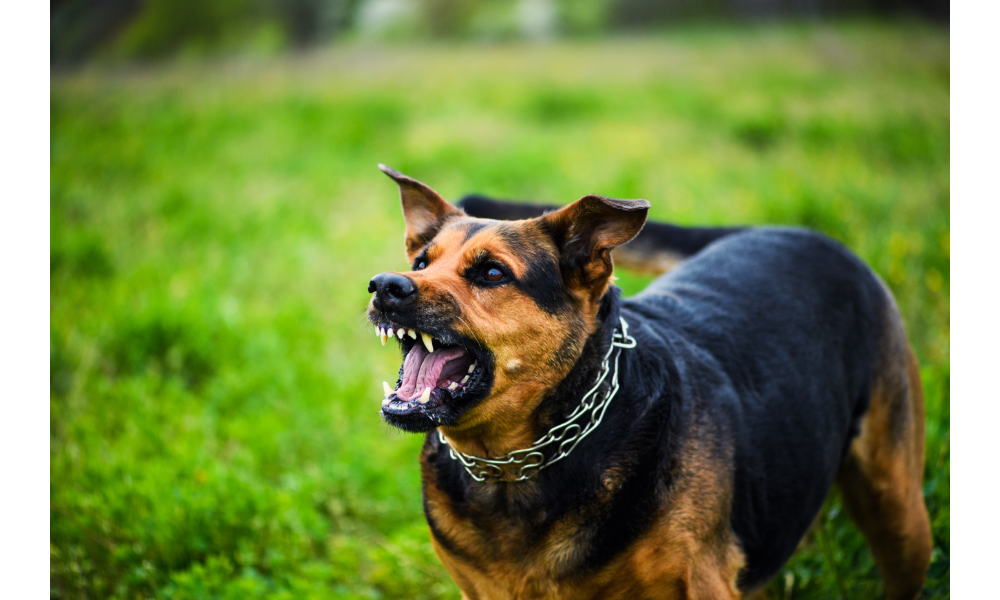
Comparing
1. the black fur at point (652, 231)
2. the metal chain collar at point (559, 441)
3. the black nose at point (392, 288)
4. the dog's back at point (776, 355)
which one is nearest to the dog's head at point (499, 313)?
the black nose at point (392, 288)

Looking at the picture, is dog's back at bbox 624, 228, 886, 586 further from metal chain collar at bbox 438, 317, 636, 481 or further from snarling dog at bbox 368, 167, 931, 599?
metal chain collar at bbox 438, 317, 636, 481

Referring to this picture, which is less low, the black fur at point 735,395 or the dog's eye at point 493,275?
the dog's eye at point 493,275

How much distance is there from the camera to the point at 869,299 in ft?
10.6

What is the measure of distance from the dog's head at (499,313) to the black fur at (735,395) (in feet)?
0.42

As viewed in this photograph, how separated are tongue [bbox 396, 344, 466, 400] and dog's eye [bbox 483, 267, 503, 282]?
0.27 m

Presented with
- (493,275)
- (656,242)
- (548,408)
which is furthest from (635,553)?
(656,242)

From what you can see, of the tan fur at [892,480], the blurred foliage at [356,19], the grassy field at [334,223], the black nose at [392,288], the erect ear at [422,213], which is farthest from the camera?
the blurred foliage at [356,19]

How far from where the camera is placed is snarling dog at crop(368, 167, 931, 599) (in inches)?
89.4

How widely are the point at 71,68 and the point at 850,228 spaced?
10144 millimetres

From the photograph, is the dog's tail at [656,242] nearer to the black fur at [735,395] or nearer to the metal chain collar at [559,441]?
the black fur at [735,395]

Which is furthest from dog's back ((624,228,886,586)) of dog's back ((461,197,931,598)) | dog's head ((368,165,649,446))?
dog's head ((368,165,649,446))

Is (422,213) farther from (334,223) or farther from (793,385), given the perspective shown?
(334,223)

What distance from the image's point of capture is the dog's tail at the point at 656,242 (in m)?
3.64

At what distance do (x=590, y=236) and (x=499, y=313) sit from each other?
0.43 meters
